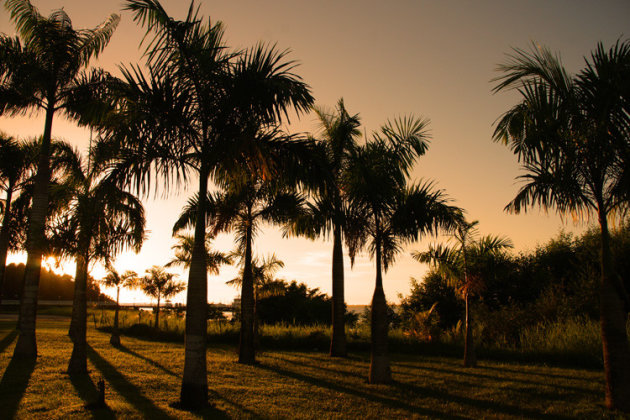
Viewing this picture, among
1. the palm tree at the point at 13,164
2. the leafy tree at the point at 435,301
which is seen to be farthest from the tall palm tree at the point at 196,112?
the leafy tree at the point at 435,301

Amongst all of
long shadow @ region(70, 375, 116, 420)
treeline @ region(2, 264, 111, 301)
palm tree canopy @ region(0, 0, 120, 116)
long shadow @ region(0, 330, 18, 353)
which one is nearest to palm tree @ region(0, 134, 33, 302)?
long shadow @ region(0, 330, 18, 353)

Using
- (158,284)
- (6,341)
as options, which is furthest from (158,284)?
(6,341)

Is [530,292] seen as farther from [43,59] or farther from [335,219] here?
[43,59]

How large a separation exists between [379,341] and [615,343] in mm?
4727

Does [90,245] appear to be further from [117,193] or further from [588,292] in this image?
[588,292]

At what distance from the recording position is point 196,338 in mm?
7539

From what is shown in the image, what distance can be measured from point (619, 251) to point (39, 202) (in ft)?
82.4

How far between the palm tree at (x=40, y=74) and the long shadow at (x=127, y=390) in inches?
80.0

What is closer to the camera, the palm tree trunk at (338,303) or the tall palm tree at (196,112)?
the tall palm tree at (196,112)

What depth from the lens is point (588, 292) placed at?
1859 cm

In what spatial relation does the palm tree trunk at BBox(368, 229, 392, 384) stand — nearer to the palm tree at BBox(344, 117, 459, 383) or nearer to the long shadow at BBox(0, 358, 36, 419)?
the palm tree at BBox(344, 117, 459, 383)

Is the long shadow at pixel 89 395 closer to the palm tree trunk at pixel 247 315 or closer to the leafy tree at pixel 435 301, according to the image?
the palm tree trunk at pixel 247 315

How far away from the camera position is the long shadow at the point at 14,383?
715 centimetres

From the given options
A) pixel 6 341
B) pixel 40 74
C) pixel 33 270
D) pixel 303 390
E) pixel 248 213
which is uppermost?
pixel 40 74
